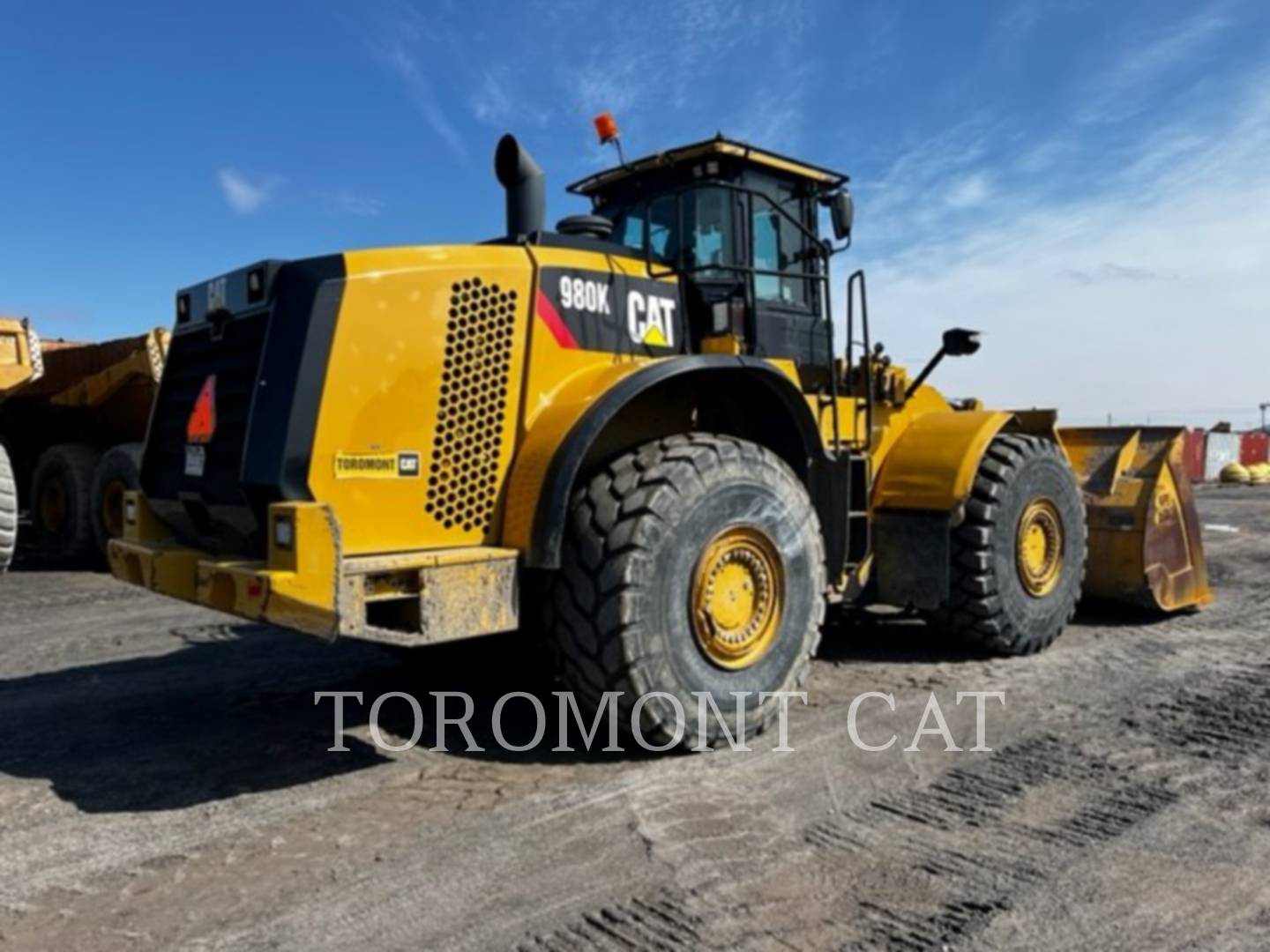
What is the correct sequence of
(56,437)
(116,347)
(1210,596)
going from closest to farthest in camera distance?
(1210,596) → (116,347) → (56,437)

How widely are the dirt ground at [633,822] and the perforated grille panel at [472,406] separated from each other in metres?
1.06

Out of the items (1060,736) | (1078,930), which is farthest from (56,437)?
(1078,930)

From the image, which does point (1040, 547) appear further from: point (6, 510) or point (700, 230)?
point (6, 510)

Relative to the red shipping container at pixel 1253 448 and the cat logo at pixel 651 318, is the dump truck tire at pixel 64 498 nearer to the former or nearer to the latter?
the cat logo at pixel 651 318

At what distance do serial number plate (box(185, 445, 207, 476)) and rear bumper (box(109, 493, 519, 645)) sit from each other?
0.33 meters

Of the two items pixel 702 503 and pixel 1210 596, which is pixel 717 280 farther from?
pixel 1210 596

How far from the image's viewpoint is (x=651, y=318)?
4.72 metres

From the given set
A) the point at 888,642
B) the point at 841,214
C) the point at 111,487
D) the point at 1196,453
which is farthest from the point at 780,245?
the point at 1196,453

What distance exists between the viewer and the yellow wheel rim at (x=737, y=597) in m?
4.23

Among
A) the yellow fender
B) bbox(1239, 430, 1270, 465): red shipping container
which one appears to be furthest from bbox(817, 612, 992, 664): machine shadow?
bbox(1239, 430, 1270, 465): red shipping container

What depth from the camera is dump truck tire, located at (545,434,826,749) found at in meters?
3.92

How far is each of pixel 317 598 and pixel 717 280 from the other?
2685 mm

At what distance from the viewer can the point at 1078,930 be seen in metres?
2.74

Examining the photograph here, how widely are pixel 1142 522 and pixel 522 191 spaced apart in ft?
15.6
